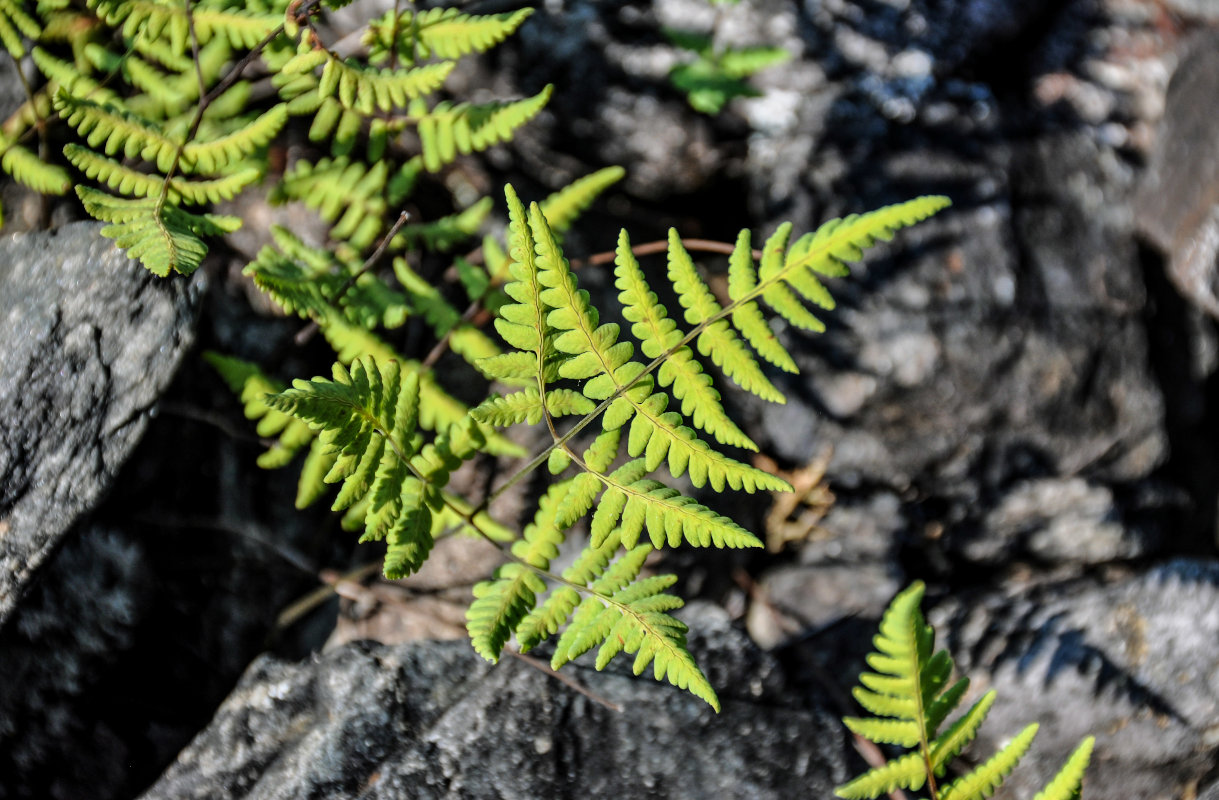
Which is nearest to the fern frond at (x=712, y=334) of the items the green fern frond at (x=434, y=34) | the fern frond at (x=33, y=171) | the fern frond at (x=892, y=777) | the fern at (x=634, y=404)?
the fern at (x=634, y=404)

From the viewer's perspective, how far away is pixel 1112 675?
2.93 metres

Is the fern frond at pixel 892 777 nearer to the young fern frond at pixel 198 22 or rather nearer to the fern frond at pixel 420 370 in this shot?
the fern frond at pixel 420 370

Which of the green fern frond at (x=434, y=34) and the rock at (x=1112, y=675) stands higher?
the green fern frond at (x=434, y=34)

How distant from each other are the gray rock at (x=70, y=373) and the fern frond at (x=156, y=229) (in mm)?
207

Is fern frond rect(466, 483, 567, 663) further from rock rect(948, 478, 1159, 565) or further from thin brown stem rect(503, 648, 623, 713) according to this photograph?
rock rect(948, 478, 1159, 565)

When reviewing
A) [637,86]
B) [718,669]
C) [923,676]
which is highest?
[637,86]

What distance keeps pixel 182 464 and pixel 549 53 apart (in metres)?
2.02

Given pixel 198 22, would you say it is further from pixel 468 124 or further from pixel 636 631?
pixel 636 631

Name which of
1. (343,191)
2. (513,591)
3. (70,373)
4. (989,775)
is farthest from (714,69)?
(989,775)

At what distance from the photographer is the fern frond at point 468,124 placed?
2346 millimetres

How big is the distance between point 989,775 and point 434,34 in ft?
8.10

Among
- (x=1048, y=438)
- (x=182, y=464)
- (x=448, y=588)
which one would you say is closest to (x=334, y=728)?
(x=448, y=588)

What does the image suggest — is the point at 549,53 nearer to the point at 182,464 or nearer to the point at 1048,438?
the point at 182,464

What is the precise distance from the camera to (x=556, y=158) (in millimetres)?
3297
